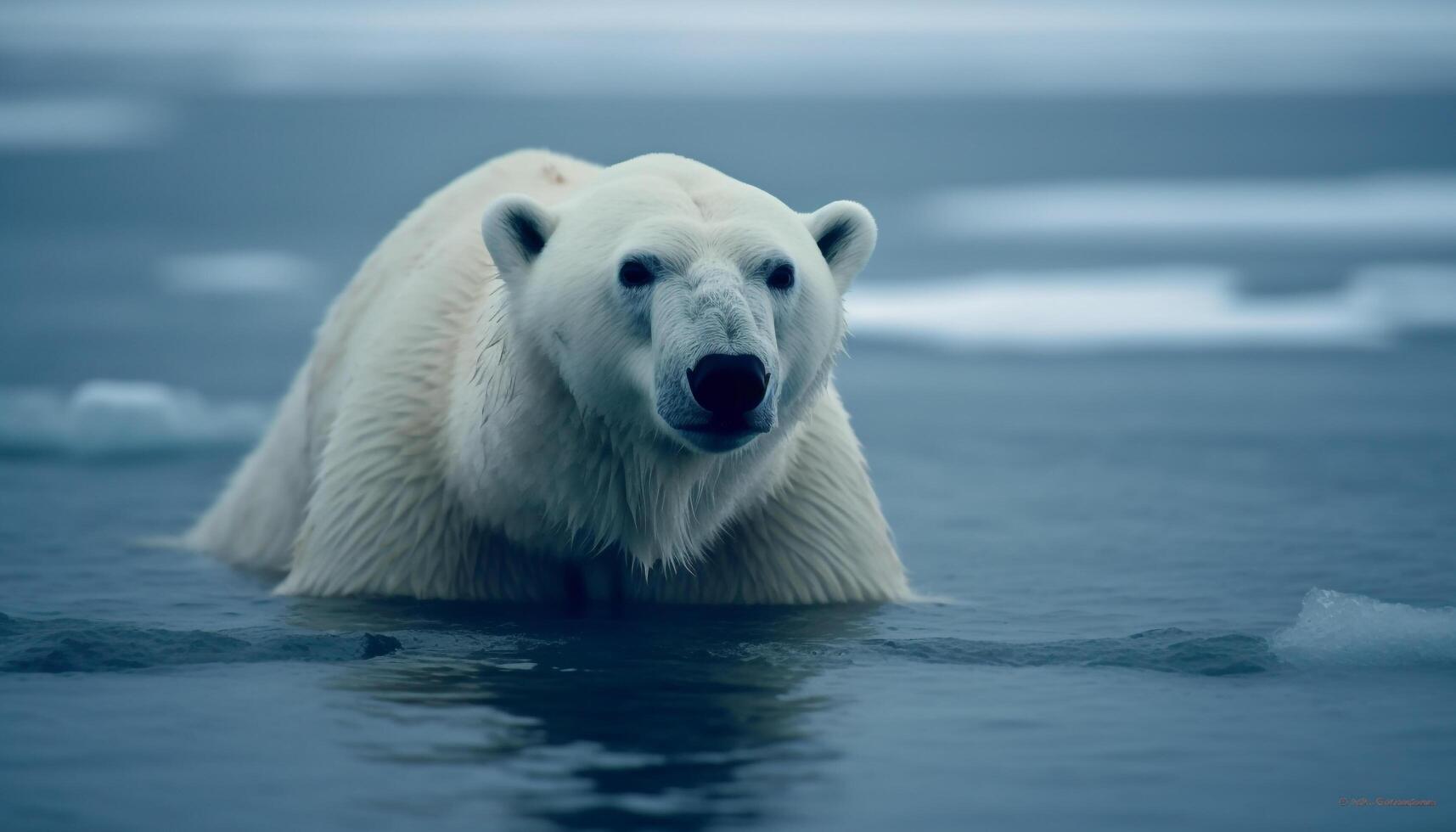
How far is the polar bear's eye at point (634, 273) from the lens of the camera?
187 inches

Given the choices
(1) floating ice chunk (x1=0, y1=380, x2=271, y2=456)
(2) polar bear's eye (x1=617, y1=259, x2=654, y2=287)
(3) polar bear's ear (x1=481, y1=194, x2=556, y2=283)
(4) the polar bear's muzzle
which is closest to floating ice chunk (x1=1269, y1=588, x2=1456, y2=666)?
(4) the polar bear's muzzle

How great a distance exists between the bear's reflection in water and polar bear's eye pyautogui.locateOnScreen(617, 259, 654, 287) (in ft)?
3.19

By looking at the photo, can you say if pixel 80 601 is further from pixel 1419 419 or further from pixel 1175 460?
pixel 1419 419

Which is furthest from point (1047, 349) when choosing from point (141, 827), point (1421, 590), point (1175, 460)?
point (141, 827)

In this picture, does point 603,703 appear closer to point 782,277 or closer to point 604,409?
point 604,409

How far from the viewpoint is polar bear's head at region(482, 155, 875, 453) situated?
4516 mm

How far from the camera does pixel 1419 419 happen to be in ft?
35.8

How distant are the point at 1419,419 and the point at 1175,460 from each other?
205cm

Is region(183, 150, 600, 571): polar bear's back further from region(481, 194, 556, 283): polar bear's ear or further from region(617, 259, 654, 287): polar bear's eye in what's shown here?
region(617, 259, 654, 287): polar bear's eye

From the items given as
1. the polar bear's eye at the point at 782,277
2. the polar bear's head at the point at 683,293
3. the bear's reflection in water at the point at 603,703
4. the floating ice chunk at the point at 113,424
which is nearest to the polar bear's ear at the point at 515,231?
the polar bear's head at the point at 683,293

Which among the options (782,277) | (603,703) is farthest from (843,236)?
(603,703)

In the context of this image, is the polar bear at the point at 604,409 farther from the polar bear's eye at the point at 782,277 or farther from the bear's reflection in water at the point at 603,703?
the bear's reflection in water at the point at 603,703

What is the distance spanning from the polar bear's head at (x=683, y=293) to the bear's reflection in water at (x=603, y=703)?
62 centimetres

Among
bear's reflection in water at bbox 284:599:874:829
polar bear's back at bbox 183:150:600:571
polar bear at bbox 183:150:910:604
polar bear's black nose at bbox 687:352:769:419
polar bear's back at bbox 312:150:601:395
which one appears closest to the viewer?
bear's reflection in water at bbox 284:599:874:829
